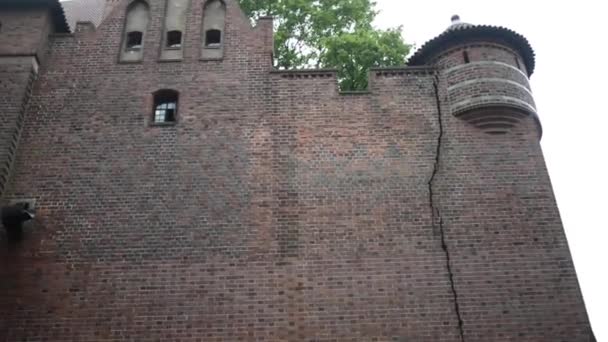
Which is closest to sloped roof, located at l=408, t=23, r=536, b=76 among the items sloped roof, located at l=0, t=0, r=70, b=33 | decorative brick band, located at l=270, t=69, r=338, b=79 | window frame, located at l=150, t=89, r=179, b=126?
decorative brick band, located at l=270, t=69, r=338, b=79

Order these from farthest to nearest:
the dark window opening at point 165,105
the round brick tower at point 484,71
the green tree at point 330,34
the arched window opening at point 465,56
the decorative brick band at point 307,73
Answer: the green tree at point 330,34, the decorative brick band at point 307,73, the dark window opening at point 165,105, the arched window opening at point 465,56, the round brick tower at point 484,71

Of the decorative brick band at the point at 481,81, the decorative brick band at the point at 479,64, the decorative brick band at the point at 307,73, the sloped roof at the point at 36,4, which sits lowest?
the decorative brick band at the point at 481,81

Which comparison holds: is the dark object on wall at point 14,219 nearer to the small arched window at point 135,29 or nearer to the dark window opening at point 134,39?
the small arched window at point 135,29

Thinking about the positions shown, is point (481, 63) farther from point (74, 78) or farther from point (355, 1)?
point (74, 78)

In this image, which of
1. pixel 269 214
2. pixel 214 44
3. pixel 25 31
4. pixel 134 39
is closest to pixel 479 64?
pixel 269 214

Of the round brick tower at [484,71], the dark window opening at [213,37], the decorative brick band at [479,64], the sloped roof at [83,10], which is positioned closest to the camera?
the round brick tower at [484,71]

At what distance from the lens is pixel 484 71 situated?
12.6 metres

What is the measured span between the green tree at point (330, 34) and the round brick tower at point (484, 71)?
9.93 ft

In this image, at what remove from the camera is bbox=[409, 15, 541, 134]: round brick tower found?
40.3 ft

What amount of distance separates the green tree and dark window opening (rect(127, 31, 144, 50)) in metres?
4.86

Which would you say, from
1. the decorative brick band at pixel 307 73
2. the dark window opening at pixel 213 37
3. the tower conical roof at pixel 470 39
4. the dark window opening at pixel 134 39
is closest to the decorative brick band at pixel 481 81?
the tower conical roof at pixel 470 39

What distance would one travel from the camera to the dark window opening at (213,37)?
13.9m

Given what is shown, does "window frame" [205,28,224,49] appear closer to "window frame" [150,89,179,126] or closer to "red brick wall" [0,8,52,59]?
"window frame" [150,89,179,126]

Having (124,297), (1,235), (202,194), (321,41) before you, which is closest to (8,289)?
(1,235)
